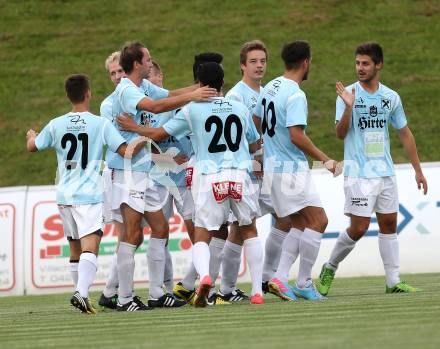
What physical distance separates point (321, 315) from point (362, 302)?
1232 millimetres

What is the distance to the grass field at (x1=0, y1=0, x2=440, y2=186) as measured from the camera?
25391mm

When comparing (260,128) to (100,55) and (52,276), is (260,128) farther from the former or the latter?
(100,55)

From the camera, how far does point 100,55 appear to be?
29.4m

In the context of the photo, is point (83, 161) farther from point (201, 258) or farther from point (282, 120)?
point (282, 120)

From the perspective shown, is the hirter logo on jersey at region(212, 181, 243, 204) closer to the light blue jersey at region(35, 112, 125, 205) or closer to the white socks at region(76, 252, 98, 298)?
the light blue jersey at region(35, 112, 125, 205)

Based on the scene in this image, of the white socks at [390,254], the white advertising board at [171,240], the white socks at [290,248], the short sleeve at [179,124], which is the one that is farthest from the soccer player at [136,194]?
the white advertising board at [171,240]

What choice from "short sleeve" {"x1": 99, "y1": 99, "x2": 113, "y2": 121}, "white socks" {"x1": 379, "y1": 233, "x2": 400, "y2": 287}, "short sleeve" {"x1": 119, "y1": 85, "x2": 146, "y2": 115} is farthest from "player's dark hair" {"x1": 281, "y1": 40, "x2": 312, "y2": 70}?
"white socks" {"x1": 379, "y1": 233, "x2": 400, "y2": 287}

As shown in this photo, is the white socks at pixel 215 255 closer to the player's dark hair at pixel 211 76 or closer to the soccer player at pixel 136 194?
the soccer player at pixel 136 194

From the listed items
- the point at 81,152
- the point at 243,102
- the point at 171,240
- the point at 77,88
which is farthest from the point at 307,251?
→ the point at 171,240

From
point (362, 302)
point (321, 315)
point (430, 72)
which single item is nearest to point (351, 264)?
point (362, 302)

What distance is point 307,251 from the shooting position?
10961 mm

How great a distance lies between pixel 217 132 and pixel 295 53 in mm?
1287

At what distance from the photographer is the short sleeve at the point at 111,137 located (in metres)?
10.7

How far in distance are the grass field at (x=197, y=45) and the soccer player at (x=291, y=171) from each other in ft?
41.3
